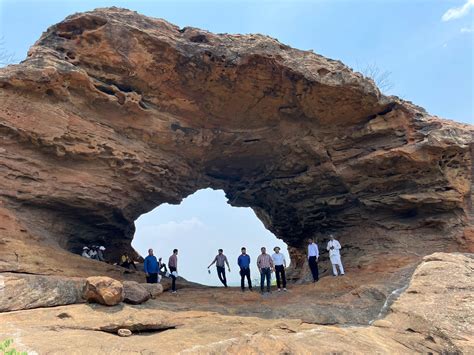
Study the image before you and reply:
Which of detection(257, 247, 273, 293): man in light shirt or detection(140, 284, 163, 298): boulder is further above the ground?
detection(257, 247, 273, 293): man in light shirt

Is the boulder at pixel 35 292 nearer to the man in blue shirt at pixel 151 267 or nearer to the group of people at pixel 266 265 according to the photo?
the man in blue shirt at pixel 151 267

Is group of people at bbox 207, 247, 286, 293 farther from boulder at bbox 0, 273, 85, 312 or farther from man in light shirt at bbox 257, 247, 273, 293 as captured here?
boulder at bbox 0, 273, 85, 312

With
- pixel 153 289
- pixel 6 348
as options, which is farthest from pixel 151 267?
pixel 6 348

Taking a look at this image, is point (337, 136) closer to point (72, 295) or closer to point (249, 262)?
point (249, 262)

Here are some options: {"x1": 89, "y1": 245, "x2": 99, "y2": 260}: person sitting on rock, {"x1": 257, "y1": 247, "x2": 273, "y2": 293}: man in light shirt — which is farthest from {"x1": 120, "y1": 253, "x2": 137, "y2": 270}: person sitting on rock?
{"x1": 257, "y1": 247, "x2": 273, "y2": 293}: man in light shirt

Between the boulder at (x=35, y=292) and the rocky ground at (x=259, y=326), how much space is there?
0.36m

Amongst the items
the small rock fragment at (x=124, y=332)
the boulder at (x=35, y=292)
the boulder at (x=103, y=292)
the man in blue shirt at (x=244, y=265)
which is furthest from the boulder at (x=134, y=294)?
the man in blue shirt at (x=244, y=265)

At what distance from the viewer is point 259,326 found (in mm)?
8648

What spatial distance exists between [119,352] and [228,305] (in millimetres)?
5054

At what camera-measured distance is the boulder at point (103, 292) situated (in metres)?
8.95

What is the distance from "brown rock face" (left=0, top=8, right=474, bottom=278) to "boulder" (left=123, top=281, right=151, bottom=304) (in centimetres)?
321

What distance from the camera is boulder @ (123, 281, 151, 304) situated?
9.70 meters

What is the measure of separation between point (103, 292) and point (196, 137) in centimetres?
953

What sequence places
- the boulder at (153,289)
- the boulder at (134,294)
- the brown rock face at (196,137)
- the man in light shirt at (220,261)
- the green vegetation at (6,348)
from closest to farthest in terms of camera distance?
the green vegetation at (6,348) < the boulder at (134,294) < the boulder at (153,289) < the brown rock face at (196,137) < the man in light shirt at (220,261)
